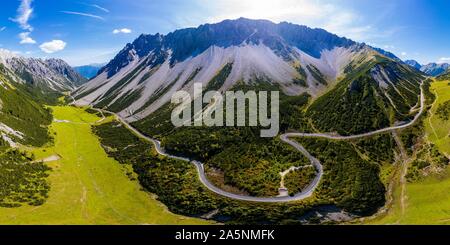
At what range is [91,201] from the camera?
433 ft

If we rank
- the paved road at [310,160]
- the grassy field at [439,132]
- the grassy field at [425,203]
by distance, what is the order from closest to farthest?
the grassy field at [425,203] < the paved road at [310,160] < the grassy field at [439,132]

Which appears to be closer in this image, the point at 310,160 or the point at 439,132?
the point at 310,160

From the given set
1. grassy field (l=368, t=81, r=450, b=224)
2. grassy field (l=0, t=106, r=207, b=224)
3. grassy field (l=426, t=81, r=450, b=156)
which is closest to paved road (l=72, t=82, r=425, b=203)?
grassy field (l=426, t=81, r=450, b=156)

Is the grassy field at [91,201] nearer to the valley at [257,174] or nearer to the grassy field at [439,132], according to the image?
the valley at [257,174]

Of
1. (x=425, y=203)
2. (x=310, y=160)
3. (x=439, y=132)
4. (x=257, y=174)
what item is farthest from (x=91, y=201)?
(x=439, y=132)

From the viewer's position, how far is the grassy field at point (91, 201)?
116750 mm

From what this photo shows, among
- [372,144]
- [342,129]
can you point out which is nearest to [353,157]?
[372,144]

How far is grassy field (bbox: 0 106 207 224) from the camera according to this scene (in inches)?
4596

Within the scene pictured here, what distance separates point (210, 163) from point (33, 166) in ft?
245

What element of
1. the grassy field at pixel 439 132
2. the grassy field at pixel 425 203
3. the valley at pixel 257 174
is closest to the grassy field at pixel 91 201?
the valley at pixel 257 174

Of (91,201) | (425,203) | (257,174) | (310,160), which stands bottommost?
(91,201)

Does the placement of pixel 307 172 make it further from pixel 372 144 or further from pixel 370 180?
pixel 372 144

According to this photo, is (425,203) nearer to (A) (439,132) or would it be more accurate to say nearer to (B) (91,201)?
(A) (439,132)

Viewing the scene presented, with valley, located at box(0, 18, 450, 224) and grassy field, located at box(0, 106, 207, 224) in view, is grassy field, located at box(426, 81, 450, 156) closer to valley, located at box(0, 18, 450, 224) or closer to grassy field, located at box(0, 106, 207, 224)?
valley, located at box(0, 18, 450, 224)
